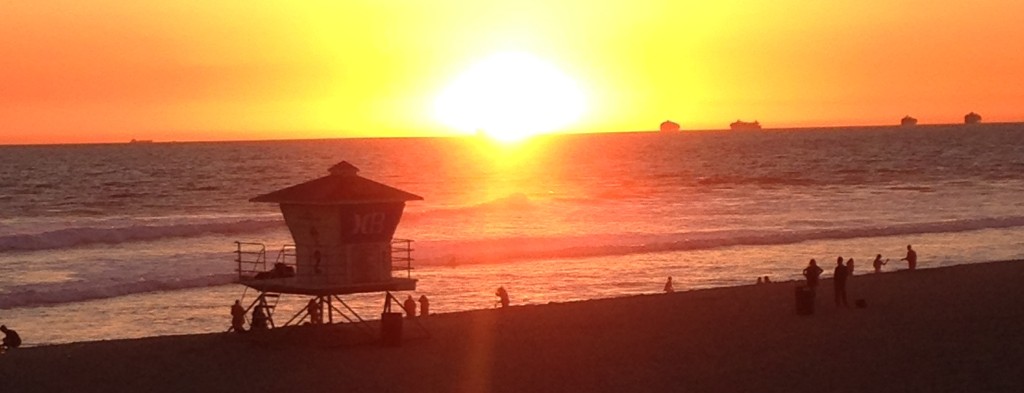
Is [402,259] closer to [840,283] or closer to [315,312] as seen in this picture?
[315,312]

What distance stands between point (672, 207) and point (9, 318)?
48.7m

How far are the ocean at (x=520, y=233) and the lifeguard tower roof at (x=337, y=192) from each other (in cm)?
847

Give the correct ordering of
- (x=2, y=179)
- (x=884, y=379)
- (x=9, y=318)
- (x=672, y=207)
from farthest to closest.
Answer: (x=2, y=179)
(x=672, y=207)
(x=9, y=318)
(x=884, y=379)

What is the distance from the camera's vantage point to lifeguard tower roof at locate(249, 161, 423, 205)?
22.9m

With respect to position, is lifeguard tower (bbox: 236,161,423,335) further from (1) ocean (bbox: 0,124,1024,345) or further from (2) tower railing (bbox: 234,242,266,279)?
(1) ocean (bbox: 0,124,1024,345)

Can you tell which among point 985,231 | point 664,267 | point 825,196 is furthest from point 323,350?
point 825,196

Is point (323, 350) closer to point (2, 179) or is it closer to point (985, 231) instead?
point (985, 231)

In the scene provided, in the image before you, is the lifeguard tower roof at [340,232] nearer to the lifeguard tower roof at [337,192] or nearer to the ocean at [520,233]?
the lifeguard tower roof at [337,192]

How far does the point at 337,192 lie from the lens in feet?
75.4

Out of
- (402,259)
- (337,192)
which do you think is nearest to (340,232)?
(337,192)

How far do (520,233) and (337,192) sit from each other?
3666cm

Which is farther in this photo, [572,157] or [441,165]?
[572,157]

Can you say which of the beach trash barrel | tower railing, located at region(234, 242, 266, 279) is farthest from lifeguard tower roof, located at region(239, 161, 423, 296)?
tower railing, located at region(234, 242, 266, 279)

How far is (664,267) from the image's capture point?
43.1m
